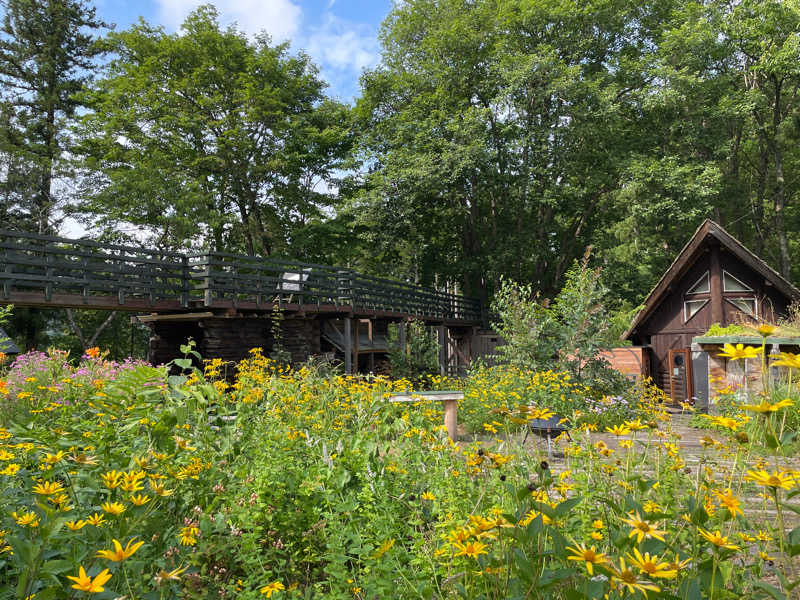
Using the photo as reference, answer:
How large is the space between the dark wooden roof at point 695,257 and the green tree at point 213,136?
49.5 feet

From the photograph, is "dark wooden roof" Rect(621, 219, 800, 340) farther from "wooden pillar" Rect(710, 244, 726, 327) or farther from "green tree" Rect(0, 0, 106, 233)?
"green tree" Rect(0, 0, 106, 233)

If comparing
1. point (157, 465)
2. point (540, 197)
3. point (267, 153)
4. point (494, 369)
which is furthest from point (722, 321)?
point (267, 153)

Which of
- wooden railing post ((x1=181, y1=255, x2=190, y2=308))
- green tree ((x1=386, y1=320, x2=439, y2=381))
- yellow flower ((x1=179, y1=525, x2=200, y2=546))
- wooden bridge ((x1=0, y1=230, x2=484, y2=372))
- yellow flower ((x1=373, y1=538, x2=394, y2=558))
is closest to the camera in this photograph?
yellow flower ((x1=373, y1=538, x2=394, y2=558))

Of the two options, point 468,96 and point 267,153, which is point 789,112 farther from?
point 267,153

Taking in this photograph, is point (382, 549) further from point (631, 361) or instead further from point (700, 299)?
point (631, 361)

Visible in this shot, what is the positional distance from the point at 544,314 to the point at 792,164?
21.8 meters

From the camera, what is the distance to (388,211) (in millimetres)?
21375

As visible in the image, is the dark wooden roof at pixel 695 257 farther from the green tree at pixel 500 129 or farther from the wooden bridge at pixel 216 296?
the wooden bridge at pixel 216 296

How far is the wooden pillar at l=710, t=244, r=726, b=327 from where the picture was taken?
12961 millimetres

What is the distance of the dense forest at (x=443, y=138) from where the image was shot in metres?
19.6

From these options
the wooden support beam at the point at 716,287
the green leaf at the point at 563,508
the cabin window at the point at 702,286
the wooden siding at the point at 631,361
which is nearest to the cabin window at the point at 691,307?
the cabin window at the point at 702,286

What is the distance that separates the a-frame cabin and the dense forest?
569 cm

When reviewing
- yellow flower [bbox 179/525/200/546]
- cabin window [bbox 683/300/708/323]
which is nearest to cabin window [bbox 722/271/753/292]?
cabin window [bbox 683/300/708/323]

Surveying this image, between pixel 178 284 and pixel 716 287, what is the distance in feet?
45.9
